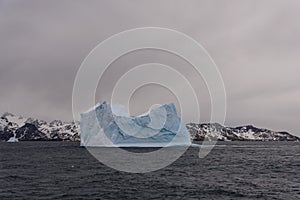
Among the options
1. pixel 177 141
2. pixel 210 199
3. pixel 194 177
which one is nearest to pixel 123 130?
pixel 177 141

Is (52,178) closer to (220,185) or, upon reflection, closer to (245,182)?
(220,185)

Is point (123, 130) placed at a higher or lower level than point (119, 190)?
higher

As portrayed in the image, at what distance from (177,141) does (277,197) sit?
80112 millimetres

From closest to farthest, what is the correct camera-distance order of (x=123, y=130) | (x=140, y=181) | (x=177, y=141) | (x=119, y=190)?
(x=119, y=190) < (x=140, y=181) < (x=123, y=130) < (x=177, y=141)

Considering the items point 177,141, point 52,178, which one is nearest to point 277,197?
point 52,178

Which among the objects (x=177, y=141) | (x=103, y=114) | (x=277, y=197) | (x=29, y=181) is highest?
(x=103, y=114)

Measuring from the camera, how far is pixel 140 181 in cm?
3909

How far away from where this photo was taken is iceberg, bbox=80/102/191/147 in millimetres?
101375

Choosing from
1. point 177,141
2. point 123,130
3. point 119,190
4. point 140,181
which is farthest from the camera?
point 177,141

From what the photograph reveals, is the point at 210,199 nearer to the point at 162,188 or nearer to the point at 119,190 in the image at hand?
the point at 162,188

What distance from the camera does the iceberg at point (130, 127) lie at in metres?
101

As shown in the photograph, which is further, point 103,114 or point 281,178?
point 103,114

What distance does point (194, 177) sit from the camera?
42281mm

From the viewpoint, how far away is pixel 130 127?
102 meters
